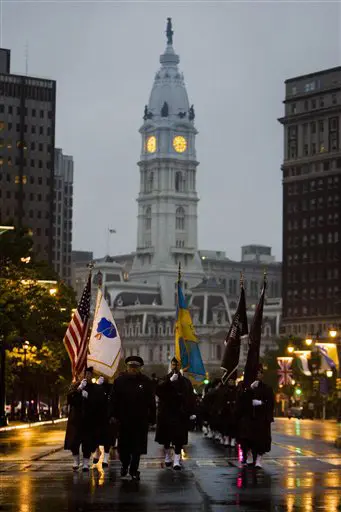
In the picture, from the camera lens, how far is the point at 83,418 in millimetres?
30266

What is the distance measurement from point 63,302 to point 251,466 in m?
58.4

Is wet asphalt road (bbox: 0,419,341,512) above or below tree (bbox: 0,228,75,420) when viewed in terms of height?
below

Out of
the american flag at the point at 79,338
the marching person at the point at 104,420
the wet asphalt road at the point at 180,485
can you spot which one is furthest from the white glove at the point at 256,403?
the american flag at the point at 79,338

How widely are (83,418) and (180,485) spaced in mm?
5341

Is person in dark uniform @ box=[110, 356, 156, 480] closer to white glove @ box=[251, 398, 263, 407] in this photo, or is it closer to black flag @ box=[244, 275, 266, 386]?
white glove @ box=[251, 398, 263, 407]

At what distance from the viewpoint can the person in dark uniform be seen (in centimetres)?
2631

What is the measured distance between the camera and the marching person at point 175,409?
3019 cm

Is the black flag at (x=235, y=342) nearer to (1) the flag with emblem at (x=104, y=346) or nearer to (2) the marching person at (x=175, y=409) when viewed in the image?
(1) the flag with emblem at (x=104, y=346)

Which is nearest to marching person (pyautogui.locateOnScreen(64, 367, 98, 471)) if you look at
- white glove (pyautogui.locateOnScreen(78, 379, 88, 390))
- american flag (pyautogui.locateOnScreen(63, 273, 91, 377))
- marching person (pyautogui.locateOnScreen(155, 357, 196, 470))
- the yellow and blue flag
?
white glove (pyautogui.locateOnScreen(78, 379, 88, 390))

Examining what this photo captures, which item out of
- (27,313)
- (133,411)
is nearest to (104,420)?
(133,411)

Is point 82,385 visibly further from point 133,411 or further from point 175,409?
point 133,411

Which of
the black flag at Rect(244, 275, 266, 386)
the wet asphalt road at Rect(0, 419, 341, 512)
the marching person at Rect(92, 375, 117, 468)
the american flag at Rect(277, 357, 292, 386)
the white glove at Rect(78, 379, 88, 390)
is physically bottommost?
the wet asphalt road at Rect(0, 419, 341, 512)

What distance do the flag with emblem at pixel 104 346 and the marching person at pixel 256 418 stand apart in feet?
17.4

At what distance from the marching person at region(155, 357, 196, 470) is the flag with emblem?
6.03 m
